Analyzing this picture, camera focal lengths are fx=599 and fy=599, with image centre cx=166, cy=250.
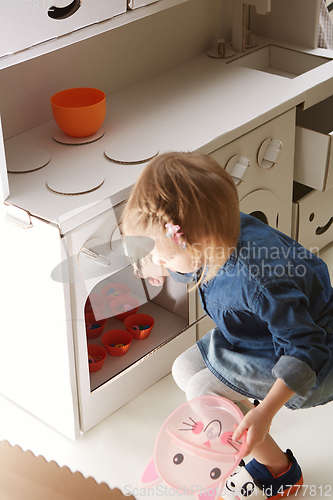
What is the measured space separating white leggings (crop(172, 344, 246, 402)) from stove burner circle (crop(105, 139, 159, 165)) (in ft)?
1.41

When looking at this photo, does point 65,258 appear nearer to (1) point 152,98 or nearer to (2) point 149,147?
(2) point 149,147

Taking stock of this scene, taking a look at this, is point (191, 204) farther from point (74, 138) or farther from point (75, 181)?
point (74, 138)

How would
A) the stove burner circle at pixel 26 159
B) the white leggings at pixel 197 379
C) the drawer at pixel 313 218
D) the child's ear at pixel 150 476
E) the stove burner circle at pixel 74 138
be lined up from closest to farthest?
the child's ear at pixel 150 476, the white leggings at pixel 197 379, the stove burner circle at pixel 26 159, the stove burner circle at pixel 74 138, the drawer at pixel 313 218

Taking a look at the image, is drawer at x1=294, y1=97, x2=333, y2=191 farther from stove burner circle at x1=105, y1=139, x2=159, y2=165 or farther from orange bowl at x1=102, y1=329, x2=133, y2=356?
orange bowl at x1=102, y1=329, x2=133, y2=356

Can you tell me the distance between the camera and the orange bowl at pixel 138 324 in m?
1.55

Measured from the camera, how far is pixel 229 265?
1.06 m

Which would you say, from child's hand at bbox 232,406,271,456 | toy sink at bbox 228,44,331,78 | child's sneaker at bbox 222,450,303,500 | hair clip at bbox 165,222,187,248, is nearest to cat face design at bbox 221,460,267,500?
child's sneaker at bbox 222,450,303,500

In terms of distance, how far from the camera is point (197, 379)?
120cm

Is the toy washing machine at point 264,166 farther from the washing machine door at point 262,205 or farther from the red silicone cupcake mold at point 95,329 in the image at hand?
the red silicone cupcake mold at point 95,329

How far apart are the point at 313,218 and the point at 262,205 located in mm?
322

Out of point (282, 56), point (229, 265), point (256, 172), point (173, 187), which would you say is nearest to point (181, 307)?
point (256, 172)

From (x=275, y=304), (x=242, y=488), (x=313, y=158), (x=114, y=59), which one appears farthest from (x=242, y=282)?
(x=114, y=59)

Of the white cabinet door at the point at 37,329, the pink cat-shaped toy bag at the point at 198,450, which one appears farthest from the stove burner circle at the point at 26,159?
the pink cat-shaped toy bag at the point at 198,450

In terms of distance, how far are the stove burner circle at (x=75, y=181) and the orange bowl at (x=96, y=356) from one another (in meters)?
0.45
